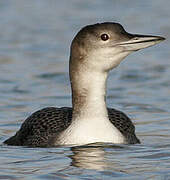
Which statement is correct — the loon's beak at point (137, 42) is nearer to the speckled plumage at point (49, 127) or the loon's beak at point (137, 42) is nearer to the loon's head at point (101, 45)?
the loon's head at point (101, 45)

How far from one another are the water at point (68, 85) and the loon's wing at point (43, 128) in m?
0.17

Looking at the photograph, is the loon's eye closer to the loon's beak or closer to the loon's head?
the loon's head

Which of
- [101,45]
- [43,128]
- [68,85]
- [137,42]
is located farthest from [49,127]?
[68,85]

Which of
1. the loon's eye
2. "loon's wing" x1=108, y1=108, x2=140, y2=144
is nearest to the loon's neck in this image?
the loon's eye

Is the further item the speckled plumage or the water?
the speckled plumage

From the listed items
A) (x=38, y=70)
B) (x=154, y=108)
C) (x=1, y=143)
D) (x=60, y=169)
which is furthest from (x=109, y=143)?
(x=38, y=70)

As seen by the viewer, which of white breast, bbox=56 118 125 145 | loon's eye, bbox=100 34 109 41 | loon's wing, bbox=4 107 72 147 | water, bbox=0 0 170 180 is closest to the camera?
water, bbox=0 0 170 180

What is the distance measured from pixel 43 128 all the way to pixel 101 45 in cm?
124

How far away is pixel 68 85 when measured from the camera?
1512cm

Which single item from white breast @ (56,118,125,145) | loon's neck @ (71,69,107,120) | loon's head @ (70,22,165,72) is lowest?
white breast @ (56,118,125,145)

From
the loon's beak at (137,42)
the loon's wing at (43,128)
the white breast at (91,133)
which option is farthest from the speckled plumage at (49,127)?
the loon's beak at (137,42)

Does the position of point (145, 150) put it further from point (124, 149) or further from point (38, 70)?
point (38, 70)

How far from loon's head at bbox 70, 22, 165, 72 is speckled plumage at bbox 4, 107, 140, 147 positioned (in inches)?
33.2

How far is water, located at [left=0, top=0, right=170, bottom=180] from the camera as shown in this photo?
948 centimetres
